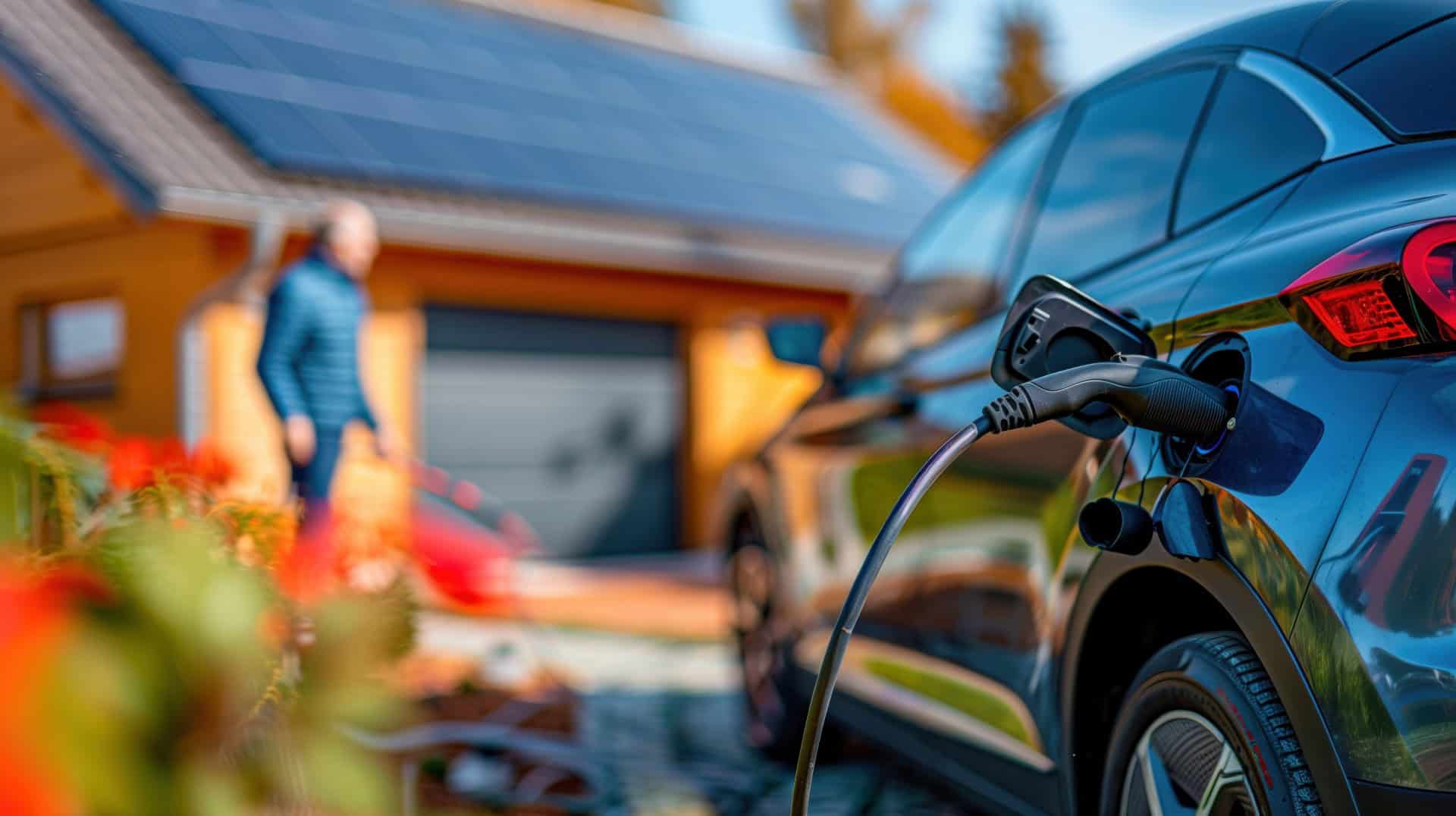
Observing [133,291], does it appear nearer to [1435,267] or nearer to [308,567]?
[308,567]

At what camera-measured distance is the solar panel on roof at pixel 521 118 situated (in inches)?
357

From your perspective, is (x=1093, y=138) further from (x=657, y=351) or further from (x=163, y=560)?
(x=657, y=351)

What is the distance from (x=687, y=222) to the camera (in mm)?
10617

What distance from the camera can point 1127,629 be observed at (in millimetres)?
2213

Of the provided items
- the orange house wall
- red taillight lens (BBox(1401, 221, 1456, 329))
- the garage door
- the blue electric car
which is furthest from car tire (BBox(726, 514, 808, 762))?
the garage door

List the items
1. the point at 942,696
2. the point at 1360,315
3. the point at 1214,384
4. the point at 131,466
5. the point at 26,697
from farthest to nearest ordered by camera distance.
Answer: the point at 942,696 < the point at 1214,384 < the point at 131,466 < the point at 1360,315 < the point at 26,697

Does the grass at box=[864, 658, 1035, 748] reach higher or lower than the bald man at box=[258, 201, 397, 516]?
lower

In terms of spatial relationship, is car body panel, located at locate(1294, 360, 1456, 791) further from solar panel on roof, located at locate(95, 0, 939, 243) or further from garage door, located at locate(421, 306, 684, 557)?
garage door, located at locate(421, 306, 684, 557)

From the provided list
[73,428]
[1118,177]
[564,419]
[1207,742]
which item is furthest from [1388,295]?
[564,419]

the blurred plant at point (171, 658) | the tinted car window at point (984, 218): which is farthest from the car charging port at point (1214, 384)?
the tinted car window at point (984, 218)

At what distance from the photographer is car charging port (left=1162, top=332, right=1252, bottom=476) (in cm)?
186

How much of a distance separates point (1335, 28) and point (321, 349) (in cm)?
418

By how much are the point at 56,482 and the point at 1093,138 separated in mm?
2342


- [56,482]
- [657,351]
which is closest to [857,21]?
[657,351]
